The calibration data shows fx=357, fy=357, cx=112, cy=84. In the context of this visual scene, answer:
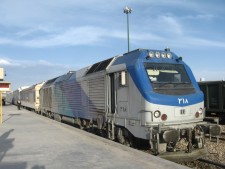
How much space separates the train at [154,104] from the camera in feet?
32.7

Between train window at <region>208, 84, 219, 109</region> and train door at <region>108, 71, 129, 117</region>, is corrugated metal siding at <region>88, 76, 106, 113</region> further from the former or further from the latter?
train window at <region>208, 84, 219, 109</region>

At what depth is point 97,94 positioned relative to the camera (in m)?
13.9

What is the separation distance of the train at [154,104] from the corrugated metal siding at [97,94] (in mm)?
37

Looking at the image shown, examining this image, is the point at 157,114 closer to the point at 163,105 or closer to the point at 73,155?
the point at 163,105

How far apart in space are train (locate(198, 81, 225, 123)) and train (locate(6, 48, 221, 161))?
10.3 metres

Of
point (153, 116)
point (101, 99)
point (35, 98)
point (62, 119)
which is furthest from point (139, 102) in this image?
point (35, 98)

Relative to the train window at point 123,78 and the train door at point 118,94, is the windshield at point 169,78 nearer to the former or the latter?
the train window at point 123,78

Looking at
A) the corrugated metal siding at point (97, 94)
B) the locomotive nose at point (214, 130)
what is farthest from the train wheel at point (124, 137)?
the locomotive nose at point (214, 130)

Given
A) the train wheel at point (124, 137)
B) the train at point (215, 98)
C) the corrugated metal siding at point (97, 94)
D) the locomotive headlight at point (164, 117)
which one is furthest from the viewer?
the train at point (215, 98)

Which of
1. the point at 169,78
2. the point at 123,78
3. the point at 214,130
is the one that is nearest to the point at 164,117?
the point at 169,78

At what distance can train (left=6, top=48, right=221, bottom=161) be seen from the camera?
9.98 m

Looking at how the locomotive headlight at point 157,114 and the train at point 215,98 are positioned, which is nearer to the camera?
the locomotive headlight at point 157,114

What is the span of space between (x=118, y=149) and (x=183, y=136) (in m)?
2.00

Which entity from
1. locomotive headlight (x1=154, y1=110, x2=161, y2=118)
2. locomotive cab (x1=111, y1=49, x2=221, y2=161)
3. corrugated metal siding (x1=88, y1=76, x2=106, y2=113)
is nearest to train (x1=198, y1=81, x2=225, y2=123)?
corrugated metal siding (x1=88, y1=76, x2=106, y2=113)
